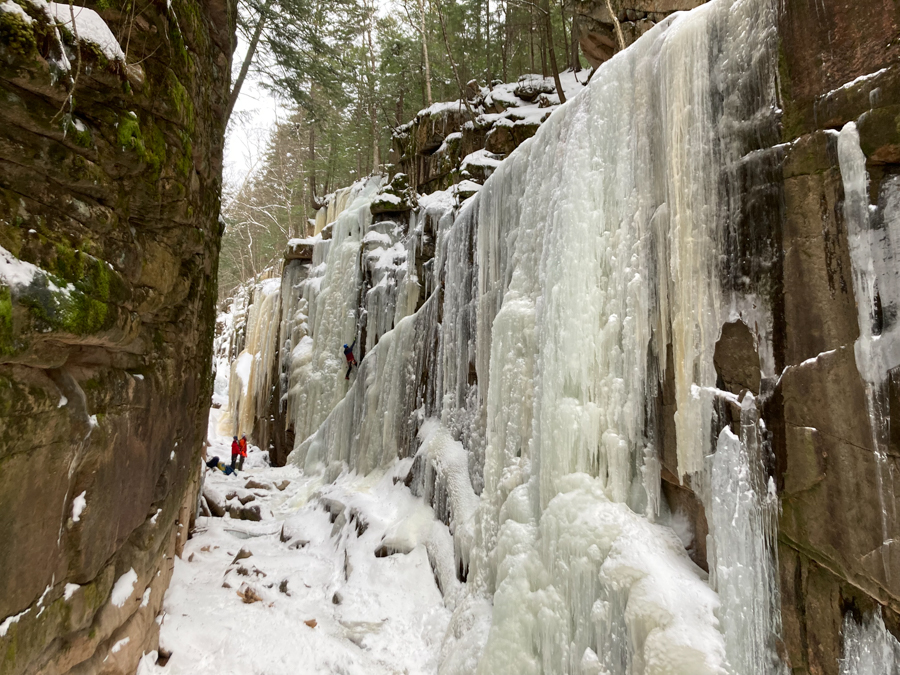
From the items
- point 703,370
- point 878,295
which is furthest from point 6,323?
point 878,295

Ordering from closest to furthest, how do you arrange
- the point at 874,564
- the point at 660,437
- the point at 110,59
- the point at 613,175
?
1. the point at 874,564
2. the point at 110,59
3. the point at 660,437
4. the point at 613,175

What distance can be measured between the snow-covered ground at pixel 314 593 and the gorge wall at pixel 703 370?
1.68 feet

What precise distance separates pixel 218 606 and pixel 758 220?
234 inches

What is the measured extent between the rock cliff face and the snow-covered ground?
0.78m

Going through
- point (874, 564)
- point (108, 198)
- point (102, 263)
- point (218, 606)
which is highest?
point (108, 198)

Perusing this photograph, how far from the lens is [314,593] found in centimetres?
578

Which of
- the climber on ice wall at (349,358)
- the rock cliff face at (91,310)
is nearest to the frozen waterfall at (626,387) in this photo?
the rock cliff face at (91,310)

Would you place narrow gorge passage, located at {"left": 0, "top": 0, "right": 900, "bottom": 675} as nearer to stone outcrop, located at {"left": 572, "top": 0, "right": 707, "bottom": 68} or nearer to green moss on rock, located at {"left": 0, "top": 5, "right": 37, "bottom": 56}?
green moss on rock, located at {"left": 0, "top": 5, "right": 37, "bottom": 56}

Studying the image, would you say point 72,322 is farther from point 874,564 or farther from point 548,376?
point 874,564

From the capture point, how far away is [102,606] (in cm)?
295

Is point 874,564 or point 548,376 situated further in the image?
point 548,376

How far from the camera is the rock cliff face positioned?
7.00ft

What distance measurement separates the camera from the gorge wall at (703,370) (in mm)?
2438

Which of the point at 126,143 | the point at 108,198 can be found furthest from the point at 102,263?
the point at 126,143
